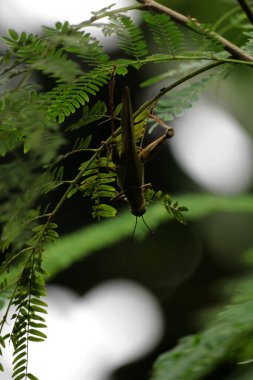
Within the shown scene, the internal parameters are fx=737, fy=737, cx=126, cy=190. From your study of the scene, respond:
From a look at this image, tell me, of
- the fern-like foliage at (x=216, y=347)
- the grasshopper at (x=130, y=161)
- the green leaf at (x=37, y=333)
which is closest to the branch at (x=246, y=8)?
the grasshopper at (x=130, y=161)

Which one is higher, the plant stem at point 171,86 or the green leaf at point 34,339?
the plant stem at point 171,86

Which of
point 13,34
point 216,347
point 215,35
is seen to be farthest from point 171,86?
point 216,347

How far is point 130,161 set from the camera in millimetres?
1245

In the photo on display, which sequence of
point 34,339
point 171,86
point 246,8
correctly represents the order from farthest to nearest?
point 34,339 → point 171,86 → point 246,8

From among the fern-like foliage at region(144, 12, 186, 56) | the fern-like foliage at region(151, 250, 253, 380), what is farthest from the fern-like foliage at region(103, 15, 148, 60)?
the fern-like foliage at region(151, 250, 253, 380)

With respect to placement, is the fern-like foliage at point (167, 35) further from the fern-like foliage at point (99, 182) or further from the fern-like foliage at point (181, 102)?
the fern-like foliage at point (99, 182)

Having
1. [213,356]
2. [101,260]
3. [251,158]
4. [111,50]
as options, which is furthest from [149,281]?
[213,356]

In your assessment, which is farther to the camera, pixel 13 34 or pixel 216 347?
pixel 216 347

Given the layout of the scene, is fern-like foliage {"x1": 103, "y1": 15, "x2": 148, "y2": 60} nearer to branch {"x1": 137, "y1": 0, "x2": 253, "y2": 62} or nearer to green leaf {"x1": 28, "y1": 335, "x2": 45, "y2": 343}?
branch {"x1": 137, "y1": 0, "x2": 253, "y2": 62}

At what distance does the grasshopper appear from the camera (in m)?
1.17

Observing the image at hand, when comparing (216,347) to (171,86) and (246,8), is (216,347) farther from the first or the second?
(246,8)

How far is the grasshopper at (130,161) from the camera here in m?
1.17

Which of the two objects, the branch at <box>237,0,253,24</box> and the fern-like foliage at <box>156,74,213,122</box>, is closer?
the branch at <box>237,0,253,24</box>

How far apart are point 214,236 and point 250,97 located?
171cm
